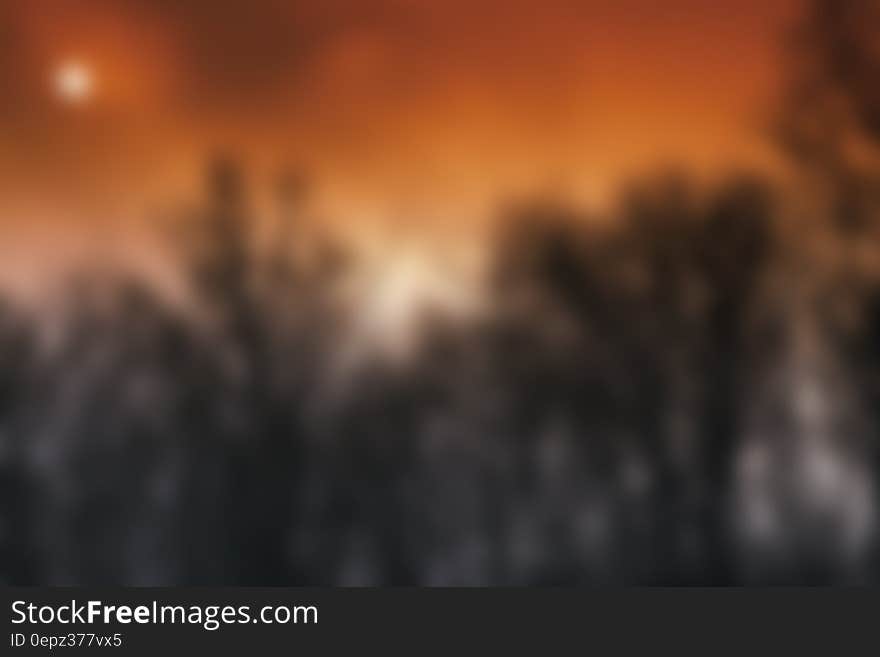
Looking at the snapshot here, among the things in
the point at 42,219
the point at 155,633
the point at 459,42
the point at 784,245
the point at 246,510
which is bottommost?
the point at 155,633

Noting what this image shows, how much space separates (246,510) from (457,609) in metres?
0.79

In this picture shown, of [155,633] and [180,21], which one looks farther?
[180,21]

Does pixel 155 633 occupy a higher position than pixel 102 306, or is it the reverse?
pixel 102 306

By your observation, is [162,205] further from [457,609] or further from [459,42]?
[457,609]

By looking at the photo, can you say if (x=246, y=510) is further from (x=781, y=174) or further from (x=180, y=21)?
(x=781, y=174)

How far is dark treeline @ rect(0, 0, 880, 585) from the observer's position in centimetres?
466

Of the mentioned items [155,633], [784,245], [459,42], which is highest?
[459,42]

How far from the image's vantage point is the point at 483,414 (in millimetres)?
4695

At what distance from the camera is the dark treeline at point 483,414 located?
4.66m

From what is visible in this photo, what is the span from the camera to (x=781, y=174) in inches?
187

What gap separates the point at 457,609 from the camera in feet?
15.1

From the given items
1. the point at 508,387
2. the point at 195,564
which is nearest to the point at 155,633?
the point at 195,564

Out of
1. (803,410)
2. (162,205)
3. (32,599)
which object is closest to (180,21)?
(162,205)

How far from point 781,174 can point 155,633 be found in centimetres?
260
